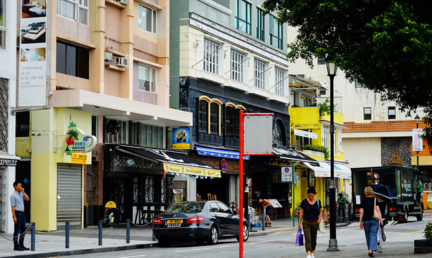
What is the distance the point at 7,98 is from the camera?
2492cm

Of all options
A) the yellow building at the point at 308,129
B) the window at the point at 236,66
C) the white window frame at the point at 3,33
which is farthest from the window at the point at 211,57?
the white window frame at the point at 3,33

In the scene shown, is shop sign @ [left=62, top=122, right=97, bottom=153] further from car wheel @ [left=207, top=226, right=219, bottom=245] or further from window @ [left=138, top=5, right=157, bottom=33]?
window @ [left=138, top=5, right=157, bottom=33]

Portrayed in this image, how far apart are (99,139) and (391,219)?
54.3ft

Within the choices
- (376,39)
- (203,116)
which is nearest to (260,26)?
(203,116)

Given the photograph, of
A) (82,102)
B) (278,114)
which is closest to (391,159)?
(278,114)

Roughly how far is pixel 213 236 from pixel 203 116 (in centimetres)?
1568

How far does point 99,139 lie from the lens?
2931cm

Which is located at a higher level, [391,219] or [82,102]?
[82,102]

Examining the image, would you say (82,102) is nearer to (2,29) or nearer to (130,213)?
(2,29)

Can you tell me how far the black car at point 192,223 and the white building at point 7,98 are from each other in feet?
20.3

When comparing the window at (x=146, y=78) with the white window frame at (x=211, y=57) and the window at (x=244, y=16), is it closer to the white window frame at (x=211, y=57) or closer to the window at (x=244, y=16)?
the white window frame at (x=211, y=57)

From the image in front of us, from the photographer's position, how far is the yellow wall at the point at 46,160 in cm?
2605

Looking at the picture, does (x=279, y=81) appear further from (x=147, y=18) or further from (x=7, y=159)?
(x=7, y=159)

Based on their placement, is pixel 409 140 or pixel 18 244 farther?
pixel 409 140
